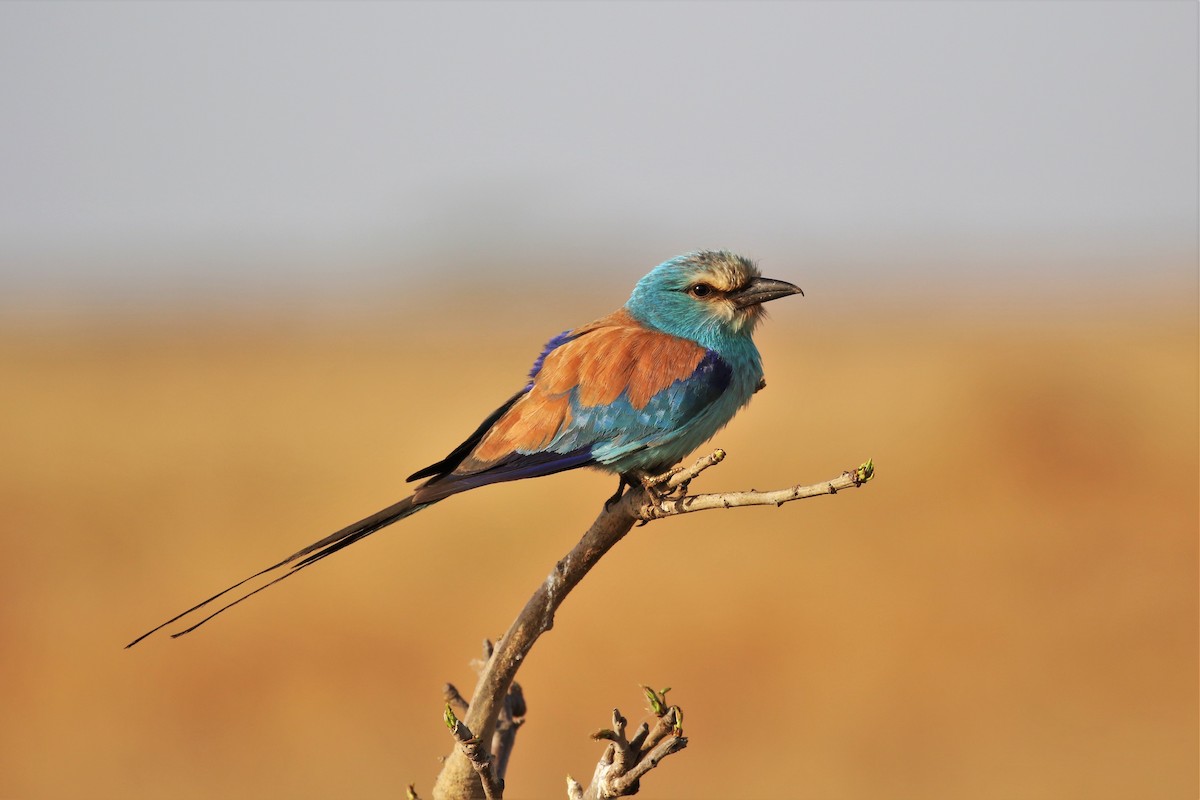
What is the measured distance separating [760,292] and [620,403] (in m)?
0.84

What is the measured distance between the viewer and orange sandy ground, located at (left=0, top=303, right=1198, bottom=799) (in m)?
10.9

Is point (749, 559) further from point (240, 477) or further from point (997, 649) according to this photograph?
point (240, 477)

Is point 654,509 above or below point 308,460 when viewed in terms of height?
above

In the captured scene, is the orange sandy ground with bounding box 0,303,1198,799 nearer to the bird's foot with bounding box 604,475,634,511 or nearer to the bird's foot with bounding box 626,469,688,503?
the bird's foot with bounding box 604,475,634,511

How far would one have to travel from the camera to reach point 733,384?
4.95 metres

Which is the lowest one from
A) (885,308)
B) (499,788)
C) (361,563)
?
(885,308)

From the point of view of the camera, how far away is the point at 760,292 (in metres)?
5.14

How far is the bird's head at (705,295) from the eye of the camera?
513 centimetres

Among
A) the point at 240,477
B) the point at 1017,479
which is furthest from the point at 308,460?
the point at 1017,479

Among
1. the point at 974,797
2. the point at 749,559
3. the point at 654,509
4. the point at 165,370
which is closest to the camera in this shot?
the point at 654,509

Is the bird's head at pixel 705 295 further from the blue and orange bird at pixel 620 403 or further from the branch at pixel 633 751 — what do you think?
the branch at pixel 633 751

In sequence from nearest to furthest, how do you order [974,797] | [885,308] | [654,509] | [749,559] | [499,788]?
1. [499,788]
2. [654,509]
3. [974,797]
4. [749,559]
5. [885,308]

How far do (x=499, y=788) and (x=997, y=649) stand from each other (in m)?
9.74

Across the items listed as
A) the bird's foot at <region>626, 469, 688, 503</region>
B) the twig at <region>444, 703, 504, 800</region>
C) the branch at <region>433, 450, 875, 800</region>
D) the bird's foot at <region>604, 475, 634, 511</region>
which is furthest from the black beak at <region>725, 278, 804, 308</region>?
the twig at <region>444, 703, 504, 800</region>
